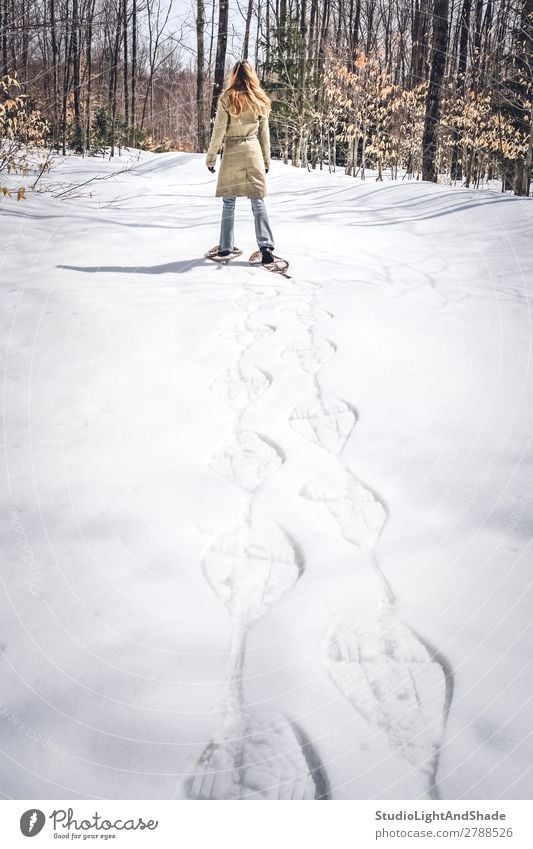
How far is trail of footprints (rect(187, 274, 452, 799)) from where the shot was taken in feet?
3.72

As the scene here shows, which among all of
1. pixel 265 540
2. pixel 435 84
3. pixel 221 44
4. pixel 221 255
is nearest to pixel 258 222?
pixel 221 255

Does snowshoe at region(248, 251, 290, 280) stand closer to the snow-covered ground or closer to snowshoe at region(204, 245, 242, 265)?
snowshoe at region(204, 245, 242, 265)

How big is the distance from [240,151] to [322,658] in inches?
162

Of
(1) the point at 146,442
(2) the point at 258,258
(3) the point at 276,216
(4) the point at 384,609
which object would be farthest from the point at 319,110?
(4) the point at 384,609

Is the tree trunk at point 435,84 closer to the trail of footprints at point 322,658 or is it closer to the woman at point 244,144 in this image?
the woman at point 244,144

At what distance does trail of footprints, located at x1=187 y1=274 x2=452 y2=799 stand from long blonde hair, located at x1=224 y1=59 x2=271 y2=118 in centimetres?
299

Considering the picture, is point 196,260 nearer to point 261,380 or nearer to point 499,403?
point 261,380

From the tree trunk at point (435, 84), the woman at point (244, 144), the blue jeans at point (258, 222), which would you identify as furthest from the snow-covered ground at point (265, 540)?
the tree trunk at point (435, 84)

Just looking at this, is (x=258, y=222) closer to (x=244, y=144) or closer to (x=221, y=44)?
(x=244, y=144)

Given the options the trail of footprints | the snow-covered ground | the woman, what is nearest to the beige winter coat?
the woman

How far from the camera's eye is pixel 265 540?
180cm

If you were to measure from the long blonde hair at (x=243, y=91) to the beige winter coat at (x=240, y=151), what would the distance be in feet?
0.28

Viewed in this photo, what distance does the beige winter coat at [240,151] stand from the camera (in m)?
4.34

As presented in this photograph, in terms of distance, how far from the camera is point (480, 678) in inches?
51.3
